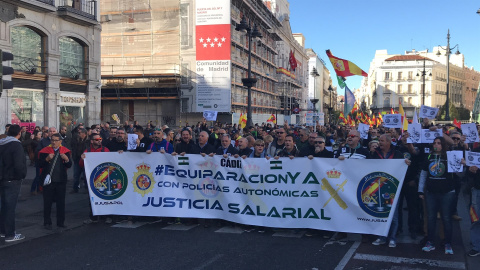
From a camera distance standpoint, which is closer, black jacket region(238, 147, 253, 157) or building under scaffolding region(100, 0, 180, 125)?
black jacket region(238, 147, 253, 157)

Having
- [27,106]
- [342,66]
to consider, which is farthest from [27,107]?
[342,66]

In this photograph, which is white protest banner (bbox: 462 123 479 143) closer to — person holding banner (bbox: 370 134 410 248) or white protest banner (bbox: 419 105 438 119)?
white protest banner (bbox: 419 105 438 119)

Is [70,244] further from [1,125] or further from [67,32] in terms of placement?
[67,32]

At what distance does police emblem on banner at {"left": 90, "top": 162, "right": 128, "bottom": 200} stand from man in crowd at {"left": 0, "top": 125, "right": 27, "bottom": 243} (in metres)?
1.60

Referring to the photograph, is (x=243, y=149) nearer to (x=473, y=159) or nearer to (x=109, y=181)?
(x=109, y=181)

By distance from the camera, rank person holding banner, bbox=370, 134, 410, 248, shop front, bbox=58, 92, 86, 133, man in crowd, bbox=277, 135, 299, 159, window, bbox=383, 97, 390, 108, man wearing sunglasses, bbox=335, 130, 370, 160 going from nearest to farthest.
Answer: person holding banner, bbox=370, 134, 410, 248
man wearing sunglasses, bbox=335, 130, 370, 160
man in crowd, bbox=277, 135, 299, 159
shop front, bbox=58, 92, 86, 133
window, bbox=383, 97, 390, 108

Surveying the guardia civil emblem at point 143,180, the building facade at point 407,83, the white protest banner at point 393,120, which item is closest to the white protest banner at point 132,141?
the guardia civil emblem at point 143,180

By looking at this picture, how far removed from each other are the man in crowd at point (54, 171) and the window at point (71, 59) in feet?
47.2

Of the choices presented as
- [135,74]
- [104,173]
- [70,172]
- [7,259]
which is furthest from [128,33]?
[7,259]

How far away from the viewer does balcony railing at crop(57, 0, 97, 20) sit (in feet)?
65.6

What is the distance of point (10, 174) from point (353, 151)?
224 inches

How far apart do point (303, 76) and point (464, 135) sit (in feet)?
257

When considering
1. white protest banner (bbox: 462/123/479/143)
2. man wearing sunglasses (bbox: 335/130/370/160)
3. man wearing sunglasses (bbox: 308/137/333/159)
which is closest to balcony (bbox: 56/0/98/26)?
man wearing sunglasses (bbox: 308/137/333/159)

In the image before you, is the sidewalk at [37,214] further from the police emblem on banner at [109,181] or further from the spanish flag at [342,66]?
the spanish flag at [342,66]
